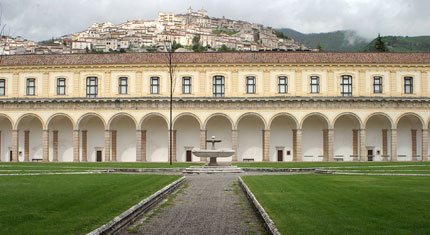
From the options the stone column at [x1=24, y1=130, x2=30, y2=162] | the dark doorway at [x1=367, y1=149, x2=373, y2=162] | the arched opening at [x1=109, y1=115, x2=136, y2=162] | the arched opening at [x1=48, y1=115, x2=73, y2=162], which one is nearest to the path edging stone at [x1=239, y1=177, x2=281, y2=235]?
the arched opening at [x1=109, y1=115, x2=136, y2=162]

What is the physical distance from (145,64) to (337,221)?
37.8 meters

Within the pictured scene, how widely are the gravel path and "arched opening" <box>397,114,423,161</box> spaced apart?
113ft

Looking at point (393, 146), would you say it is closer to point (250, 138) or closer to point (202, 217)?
point (250, 138)

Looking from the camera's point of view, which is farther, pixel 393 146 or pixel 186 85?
pixel 186 85

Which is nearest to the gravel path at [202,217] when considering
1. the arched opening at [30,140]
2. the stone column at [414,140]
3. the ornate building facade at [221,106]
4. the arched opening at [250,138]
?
the ornate building facade at [221,106]

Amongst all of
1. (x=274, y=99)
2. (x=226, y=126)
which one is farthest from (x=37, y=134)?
(x=274, y=99)

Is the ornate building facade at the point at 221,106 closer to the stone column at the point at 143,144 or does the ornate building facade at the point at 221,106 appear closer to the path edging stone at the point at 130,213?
the stone column at the point at 143,144

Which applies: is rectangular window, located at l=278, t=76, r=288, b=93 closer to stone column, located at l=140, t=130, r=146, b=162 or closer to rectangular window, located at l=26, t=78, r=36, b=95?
stone column, located at l=140, t=130, r=146, b=162

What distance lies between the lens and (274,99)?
45.2 m

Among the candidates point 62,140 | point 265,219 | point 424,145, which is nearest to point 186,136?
point 62,140

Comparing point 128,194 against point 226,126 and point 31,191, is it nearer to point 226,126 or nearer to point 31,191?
point 31,191

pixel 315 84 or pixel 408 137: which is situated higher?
pixel 315 84

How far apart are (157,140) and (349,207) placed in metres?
36.8

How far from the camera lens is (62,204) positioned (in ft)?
43.1
